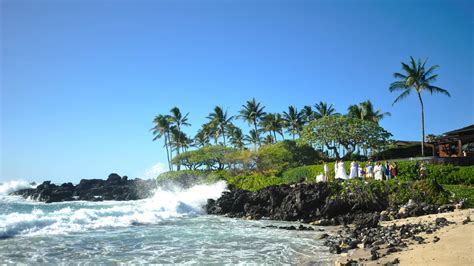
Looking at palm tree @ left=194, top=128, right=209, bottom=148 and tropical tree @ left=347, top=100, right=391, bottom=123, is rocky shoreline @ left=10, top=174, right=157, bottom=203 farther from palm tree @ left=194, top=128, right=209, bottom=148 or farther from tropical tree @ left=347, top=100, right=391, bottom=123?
tropical tree @ left=347, top=100, right=391, bottom=123

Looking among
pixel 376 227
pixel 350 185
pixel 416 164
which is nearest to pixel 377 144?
pixel 416 164

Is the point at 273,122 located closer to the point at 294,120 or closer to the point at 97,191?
the point at 294,120

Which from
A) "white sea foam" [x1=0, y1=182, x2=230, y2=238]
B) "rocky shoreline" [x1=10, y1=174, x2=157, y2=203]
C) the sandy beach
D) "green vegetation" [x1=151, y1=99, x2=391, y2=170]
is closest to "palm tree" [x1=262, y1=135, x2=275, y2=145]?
"green vegetation" [x1=151, y1=99, x2=391, y2=170]

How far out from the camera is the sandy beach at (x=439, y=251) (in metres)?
9.49

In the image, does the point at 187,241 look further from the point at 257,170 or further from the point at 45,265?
the point at 257,170

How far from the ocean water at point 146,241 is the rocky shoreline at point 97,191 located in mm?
33438

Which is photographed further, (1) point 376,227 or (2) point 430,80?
(2) point 430,80

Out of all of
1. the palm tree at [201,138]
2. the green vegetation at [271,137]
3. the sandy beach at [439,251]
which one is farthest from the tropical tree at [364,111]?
the sandy beach at [439,251]

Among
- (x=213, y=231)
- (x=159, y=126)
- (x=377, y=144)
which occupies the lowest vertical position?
(x=213, y=231)

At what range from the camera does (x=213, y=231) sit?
20078mm

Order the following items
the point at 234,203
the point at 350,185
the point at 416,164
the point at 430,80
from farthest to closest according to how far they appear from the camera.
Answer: the point at 430,80, the point at 234,203, the point at 416,164, the point at 350,185

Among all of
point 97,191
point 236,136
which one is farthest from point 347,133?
point 97,191

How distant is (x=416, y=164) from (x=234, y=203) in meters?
13.6

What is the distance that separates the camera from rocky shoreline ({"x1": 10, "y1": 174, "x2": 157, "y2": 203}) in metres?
58.9
